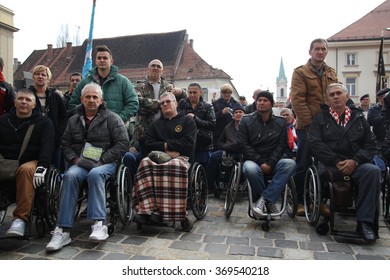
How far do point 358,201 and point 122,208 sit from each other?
235 centimetres

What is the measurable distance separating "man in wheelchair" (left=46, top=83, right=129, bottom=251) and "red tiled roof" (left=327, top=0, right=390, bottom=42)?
1319 inches

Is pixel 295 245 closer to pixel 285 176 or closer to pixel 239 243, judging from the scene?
pixel 239 243

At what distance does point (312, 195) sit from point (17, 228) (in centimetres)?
292

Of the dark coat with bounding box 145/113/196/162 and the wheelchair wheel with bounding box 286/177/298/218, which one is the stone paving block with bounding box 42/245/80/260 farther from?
the wheelchair wheel with bounding box 286/177/298/218

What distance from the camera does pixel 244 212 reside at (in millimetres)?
4320

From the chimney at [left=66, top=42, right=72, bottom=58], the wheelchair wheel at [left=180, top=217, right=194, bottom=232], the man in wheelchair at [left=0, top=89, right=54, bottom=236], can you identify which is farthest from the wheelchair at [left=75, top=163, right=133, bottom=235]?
the chimney at [left=66, top=42, right=72, bottom=58]

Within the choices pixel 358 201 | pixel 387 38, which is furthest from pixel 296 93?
pixel 387 38

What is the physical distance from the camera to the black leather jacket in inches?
156

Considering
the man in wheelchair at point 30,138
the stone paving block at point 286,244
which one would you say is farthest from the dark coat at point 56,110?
the stone paving block at point 286,244

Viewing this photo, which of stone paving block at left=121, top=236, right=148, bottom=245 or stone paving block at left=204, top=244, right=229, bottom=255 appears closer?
stone paving block at left=204, top=244, right=229, bottom=255

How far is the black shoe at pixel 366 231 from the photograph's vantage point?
3.10 meters

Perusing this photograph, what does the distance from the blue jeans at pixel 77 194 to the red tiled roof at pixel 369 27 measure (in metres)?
33.9

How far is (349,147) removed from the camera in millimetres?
3561

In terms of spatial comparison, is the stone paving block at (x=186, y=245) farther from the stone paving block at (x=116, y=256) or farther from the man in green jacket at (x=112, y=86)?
the man in green jacket at (x=112, y=86)
